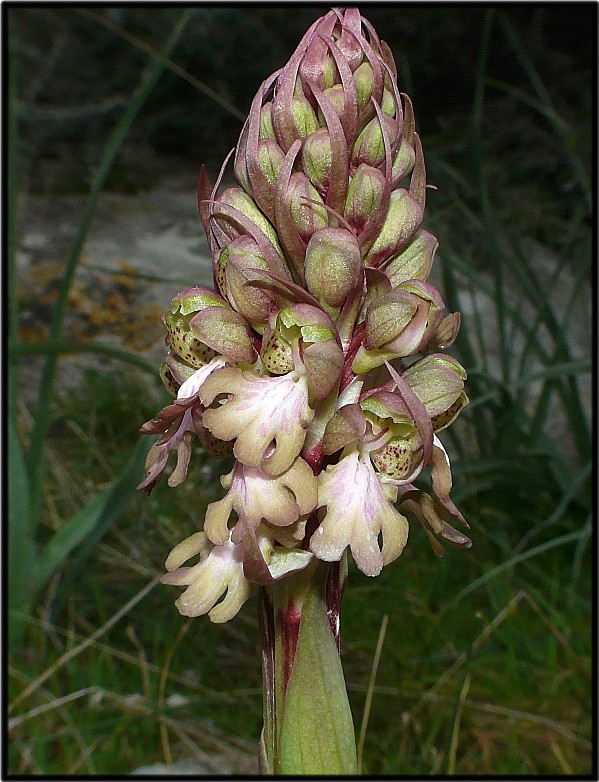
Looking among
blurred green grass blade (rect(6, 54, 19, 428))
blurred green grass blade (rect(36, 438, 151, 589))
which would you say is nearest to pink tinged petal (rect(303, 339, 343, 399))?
blurred green grass blade (rect(36, 438, 151, 589))

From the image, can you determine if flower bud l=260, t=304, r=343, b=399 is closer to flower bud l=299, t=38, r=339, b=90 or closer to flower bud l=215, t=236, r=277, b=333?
flower bud l=215, t=236, r=277, b=333

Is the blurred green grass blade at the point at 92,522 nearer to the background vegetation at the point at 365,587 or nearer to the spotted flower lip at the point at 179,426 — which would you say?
the background vegetation at the point at 365,587

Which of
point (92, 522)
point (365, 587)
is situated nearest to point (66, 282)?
point (92, 522)

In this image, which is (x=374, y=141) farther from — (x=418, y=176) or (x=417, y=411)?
(x=417, y=411)

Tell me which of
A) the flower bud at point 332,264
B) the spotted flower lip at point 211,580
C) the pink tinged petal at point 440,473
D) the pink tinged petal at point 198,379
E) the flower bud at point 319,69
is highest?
the flower bud at point 319,69

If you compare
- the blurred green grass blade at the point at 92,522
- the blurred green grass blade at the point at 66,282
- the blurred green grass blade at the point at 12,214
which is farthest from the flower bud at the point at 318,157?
the blurred green grass blade at the point at 12,214

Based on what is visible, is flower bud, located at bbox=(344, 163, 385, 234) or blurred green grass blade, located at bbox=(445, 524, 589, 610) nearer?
flower bud, located at bbox=(344, 163, 385, 234)
